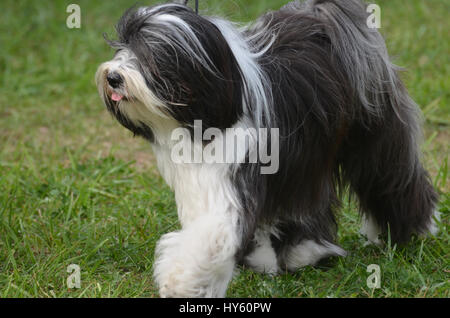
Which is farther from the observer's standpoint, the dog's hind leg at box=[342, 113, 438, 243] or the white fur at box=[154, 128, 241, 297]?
the dog's hind leg at box=[342, 113, 438, 243]

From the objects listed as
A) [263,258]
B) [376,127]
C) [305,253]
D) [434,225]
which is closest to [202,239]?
[263,258]

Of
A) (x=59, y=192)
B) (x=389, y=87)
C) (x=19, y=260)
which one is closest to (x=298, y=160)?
(x=389, y=87)

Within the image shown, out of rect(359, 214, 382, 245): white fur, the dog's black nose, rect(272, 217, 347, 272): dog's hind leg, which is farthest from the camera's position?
rect(359, 214, 382, 245): white fur

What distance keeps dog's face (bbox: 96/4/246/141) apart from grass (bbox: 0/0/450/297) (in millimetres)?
380

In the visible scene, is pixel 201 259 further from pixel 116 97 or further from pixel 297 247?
pixel 297 247

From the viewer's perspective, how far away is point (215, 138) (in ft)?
10.3

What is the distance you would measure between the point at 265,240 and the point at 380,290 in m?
0.63

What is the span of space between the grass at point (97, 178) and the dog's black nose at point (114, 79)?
635 mm

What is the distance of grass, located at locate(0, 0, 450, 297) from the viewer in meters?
3.71

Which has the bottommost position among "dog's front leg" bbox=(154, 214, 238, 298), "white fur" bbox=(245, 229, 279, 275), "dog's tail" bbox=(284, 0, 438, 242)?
"white fur" bbox=(245, 229, 279, 275)

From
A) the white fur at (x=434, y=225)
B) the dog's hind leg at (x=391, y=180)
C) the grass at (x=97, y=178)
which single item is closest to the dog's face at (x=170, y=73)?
the grass at (x=97, y=178)

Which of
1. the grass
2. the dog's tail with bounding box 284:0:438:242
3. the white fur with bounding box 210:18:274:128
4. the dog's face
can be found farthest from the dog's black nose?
the dog's tail with bounding box 284:0:438:242

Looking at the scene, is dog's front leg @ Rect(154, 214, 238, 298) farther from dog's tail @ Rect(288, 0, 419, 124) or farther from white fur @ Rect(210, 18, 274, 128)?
dog's tail @ Rect(288, 0, 419, 124)
